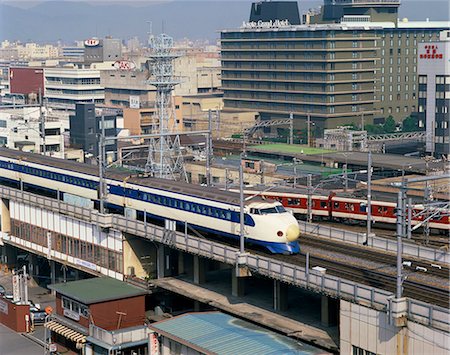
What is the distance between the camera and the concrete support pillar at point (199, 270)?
165 ft

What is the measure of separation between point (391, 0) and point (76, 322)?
470 feet

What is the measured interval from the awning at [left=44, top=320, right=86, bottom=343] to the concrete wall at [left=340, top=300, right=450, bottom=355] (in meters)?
16.4

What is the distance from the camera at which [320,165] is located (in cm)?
10469

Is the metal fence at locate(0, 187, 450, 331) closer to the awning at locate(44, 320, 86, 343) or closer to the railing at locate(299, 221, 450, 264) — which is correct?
the railing at locate(299, 221, 450, 264)

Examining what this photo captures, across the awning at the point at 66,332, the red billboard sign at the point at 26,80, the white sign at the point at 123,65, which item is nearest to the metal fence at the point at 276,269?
the awning at the point at 66,332

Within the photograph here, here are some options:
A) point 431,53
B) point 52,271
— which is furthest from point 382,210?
point 431,53

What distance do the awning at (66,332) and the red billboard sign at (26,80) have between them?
3936 inches

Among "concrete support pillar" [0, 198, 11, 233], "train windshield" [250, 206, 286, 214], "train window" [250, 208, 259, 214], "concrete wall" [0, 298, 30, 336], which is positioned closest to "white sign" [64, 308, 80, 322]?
"concrete wall" [0, 298, 30, 336]

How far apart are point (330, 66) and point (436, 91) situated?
1500 inches

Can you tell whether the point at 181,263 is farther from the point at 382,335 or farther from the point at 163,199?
the point at 382,335

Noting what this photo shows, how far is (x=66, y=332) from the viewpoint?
50094 mm

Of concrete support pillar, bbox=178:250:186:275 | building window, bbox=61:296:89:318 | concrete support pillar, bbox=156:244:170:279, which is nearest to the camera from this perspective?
building window, bbox=61:296:89:318

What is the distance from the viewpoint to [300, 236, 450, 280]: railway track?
141 ft

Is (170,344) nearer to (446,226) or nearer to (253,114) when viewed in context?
(446,226)
